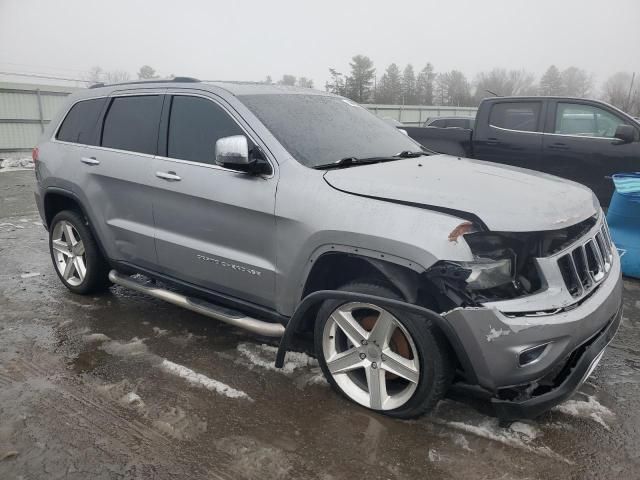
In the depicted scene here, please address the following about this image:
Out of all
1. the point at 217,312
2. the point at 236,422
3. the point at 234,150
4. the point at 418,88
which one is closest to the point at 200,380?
the point at 217,312

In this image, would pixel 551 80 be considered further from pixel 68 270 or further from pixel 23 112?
pixel 68 270

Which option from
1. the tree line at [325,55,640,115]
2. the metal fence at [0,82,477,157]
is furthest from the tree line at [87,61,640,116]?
the metal fence at [0,82,477,157]

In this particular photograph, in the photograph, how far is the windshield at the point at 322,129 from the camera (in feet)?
11.0

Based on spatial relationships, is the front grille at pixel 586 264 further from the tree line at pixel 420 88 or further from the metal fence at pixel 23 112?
the tree line at pixel 420 88

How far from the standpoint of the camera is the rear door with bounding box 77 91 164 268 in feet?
13.0

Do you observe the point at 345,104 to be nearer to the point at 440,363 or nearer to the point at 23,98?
the point at 440,363

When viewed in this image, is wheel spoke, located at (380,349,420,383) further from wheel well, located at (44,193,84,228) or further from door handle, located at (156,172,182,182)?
wheel well, located at (44,193,84,228)

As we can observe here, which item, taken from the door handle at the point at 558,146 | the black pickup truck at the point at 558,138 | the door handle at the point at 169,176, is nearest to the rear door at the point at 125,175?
the door handle at the point at 169,176

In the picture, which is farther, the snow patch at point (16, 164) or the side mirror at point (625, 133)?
the snow patch at point (16, 164)

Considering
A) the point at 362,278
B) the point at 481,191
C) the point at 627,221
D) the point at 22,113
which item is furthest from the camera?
the point at 22,113

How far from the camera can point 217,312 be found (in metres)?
3.50

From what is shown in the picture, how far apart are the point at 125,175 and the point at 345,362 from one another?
2298mm

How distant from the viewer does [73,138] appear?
4691 mm

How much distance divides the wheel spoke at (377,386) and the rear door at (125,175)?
1.96 meters
